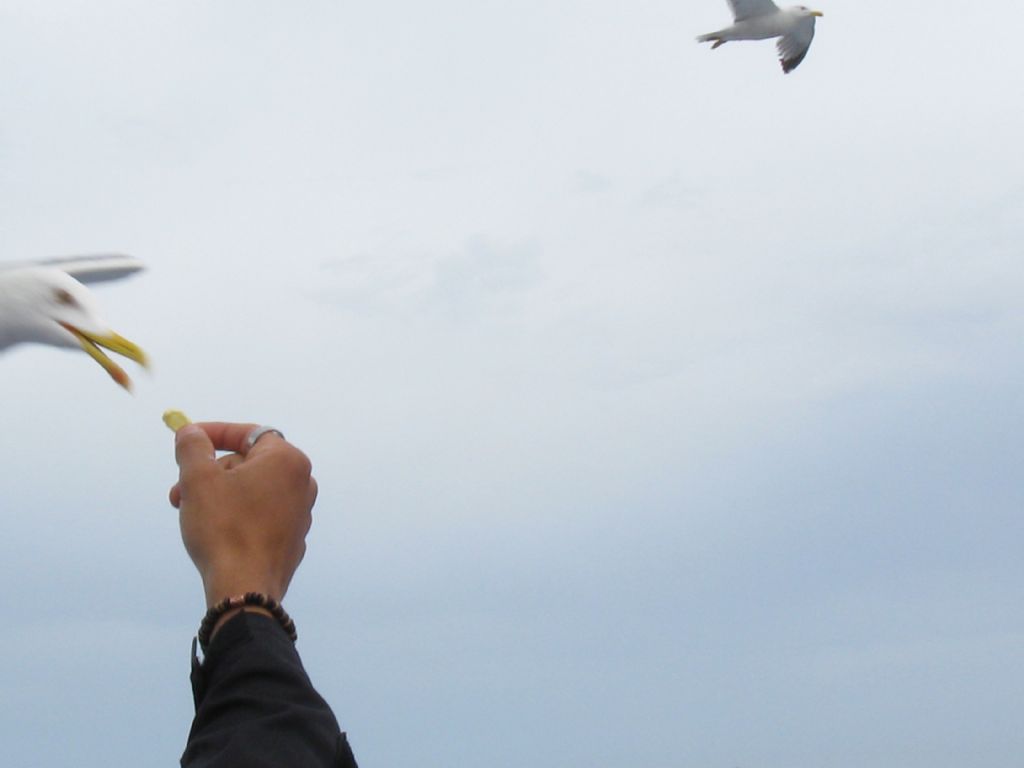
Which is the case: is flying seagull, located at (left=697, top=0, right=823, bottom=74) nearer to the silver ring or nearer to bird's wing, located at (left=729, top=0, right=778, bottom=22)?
bird's wing, located at (left=729, top=0, right=778, bottom=22)

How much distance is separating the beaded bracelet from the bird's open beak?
1.98ft

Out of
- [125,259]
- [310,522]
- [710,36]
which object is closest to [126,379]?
[310,522]

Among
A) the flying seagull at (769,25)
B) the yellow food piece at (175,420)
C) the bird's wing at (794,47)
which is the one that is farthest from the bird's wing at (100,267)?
the bird's wing at (794,47)

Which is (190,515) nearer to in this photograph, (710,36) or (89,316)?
(89,316)

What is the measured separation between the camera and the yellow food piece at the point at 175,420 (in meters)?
2.11

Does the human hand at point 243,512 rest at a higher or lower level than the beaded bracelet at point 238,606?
higher

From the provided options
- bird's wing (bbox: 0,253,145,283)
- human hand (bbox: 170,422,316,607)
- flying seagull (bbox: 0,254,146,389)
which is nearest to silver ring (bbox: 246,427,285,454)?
human hand (bbox: 170,422,316,607)

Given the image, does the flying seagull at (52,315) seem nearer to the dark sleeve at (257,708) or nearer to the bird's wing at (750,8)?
the dark sleeve at (257,708)

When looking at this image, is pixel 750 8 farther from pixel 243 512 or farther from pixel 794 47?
pixel 243 512

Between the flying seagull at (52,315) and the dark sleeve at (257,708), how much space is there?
778 mm

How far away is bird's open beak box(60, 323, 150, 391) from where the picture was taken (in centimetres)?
240

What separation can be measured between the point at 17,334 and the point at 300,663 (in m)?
1.35

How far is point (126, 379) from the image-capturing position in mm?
2377

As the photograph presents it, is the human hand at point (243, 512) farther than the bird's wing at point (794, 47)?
No
